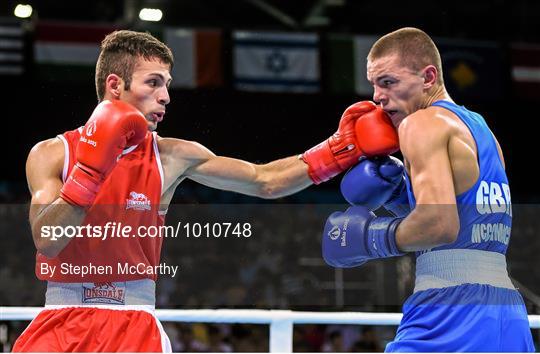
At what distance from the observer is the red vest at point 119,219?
7.65ft

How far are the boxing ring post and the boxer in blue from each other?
63cm

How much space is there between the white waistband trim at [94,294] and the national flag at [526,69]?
163 inches

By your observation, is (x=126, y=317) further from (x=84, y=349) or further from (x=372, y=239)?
(x=372, y=239)

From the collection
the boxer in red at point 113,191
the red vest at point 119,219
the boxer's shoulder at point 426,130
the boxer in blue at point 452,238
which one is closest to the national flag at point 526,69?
the boxer in red at point 113,191

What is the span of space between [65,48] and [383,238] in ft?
11.9

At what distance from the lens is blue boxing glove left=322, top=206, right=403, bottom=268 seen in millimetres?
2221

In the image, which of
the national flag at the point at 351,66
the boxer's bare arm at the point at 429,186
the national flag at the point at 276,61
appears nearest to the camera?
the boxer's bare arm at the point at 429,186

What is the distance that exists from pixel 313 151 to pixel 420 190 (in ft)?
2.77

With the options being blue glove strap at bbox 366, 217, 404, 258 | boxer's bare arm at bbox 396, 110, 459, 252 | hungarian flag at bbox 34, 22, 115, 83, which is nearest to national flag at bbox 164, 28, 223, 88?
hungarian flag at bbox 34, 22, 115, 83

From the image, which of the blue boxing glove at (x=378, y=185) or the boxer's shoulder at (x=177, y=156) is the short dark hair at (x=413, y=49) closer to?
the blue boxing glove at (x=378, y=185)

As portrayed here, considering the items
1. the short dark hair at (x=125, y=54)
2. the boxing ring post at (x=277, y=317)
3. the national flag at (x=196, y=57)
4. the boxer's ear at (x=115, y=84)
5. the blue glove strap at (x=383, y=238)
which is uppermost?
the national flag at (x=196, y=57)

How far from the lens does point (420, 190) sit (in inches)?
81.9

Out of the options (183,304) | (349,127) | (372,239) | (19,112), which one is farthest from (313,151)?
(183,304)

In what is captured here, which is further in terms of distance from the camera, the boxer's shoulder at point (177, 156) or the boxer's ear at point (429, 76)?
the boxer's shoulder at point (177, 156)
